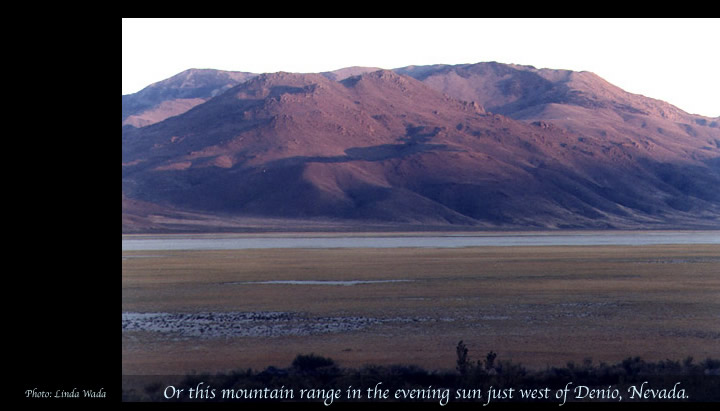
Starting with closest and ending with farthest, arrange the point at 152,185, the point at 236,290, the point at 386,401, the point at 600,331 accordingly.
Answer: the point at 386,401
the point at 600,331
the point at 236,290
the point at 152,185

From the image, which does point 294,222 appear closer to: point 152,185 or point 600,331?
point 152,185

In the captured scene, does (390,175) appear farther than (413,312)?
Yes

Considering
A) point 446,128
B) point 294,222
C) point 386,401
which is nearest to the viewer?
point 386,401

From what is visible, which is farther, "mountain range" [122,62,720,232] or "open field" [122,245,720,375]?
"mountain range" [122,62,720,232]

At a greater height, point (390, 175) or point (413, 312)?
point (390, 175)

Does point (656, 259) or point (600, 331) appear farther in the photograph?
point (656, 259)

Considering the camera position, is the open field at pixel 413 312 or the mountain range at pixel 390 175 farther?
the mountain range at pixel 390 175
